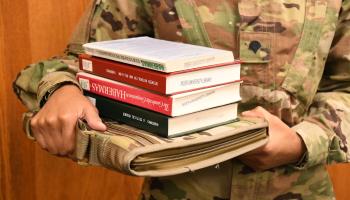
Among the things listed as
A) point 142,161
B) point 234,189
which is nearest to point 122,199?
point 234,189

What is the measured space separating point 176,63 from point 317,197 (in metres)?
0.43

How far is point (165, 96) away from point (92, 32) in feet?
1.00

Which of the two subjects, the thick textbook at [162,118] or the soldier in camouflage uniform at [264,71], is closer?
the thick textbook at [162,118]

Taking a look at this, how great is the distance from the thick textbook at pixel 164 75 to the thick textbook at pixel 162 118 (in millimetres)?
35

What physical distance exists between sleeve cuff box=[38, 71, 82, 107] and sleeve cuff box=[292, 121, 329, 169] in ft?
1.23

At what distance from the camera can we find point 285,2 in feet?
2.86

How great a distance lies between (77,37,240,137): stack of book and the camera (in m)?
0.68

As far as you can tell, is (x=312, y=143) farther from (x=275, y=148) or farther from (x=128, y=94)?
(x=128, y=94)

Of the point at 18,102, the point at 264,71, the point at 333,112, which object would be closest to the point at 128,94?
the point at 264,71

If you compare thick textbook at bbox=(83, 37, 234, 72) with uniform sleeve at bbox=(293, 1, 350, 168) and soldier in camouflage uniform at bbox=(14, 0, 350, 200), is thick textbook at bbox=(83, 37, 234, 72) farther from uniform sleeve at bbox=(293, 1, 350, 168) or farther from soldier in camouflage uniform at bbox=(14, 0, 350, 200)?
uniform sleeve at bbox=(293, 1, 350, 168)

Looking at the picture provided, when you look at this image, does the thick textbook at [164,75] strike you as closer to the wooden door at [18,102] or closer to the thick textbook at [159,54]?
the thick textbook at [159,54]

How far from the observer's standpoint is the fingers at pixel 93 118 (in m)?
0.70

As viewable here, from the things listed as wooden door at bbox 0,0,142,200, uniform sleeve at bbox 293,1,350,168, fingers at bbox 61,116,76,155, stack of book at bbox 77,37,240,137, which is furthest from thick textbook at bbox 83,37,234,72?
wooden door at bbox 0,0,142,200

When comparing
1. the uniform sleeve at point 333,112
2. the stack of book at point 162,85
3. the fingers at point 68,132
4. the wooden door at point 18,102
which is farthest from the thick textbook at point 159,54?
the wooden door at point 18,102
